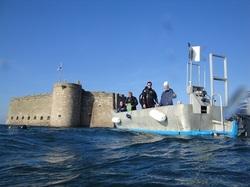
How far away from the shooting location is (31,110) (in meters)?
51.0

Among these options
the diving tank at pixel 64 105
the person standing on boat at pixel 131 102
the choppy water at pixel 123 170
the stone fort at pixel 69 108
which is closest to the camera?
the choppy water at pixel 123 170

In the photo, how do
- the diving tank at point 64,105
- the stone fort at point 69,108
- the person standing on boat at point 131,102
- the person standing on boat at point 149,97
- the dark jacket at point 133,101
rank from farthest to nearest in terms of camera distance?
the stone fort at point 69,108 → the diving tank at point 64,105 → the dark jacket at point 133,101 → the person standing on boat at point 131,102 → the person standing on boat at point 149,97

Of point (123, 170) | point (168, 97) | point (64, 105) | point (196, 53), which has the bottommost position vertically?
point (123, 170)

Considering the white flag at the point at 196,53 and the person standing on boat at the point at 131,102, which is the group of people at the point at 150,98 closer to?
the person standing on boat at the point at 131,102

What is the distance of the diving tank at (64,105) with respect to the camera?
144 feet

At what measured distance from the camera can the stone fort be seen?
145 feet

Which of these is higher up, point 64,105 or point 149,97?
point 64,105

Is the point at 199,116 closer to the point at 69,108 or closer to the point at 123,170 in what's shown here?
the point at 123,170

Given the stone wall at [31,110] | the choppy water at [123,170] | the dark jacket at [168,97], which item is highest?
the stone wall at [31,110]

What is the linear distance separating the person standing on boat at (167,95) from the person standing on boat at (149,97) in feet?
4.00

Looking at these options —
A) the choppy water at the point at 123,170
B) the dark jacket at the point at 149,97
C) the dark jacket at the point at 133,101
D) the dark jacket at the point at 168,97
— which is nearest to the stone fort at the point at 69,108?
the dark jacket at the point at 133,101

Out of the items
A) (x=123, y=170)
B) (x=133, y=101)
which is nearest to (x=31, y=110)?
(x=133, y=101)

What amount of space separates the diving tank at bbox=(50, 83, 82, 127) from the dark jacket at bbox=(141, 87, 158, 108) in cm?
2940

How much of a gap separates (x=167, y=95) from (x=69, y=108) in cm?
3181
